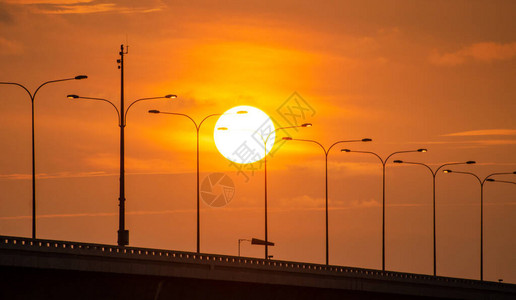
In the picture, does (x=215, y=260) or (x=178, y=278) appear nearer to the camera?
(x=178, y=278)

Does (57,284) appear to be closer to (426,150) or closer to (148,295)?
(148,295)

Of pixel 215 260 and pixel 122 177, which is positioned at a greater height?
pixel 122 177

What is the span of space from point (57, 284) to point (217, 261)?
15870mm

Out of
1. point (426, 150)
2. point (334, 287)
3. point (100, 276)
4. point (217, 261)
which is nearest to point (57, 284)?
point (100, 276)

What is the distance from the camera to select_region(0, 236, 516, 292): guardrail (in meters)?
76.2

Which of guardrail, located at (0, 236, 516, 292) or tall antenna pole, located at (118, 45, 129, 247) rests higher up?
tall antenna pole, located at (118, 45, 129, 247)

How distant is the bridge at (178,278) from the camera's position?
252 feet

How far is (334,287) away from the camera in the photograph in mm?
105188

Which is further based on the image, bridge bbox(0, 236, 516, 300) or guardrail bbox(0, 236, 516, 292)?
bridge bbox(0, 236, 516, 300)

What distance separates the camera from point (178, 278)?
89.9 m

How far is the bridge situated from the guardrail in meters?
0.06

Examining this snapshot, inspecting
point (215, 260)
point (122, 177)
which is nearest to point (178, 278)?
point (215, 260)

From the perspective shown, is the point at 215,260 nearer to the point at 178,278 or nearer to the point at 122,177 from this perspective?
the point at 178,278

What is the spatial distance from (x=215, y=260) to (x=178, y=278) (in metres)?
3.55
